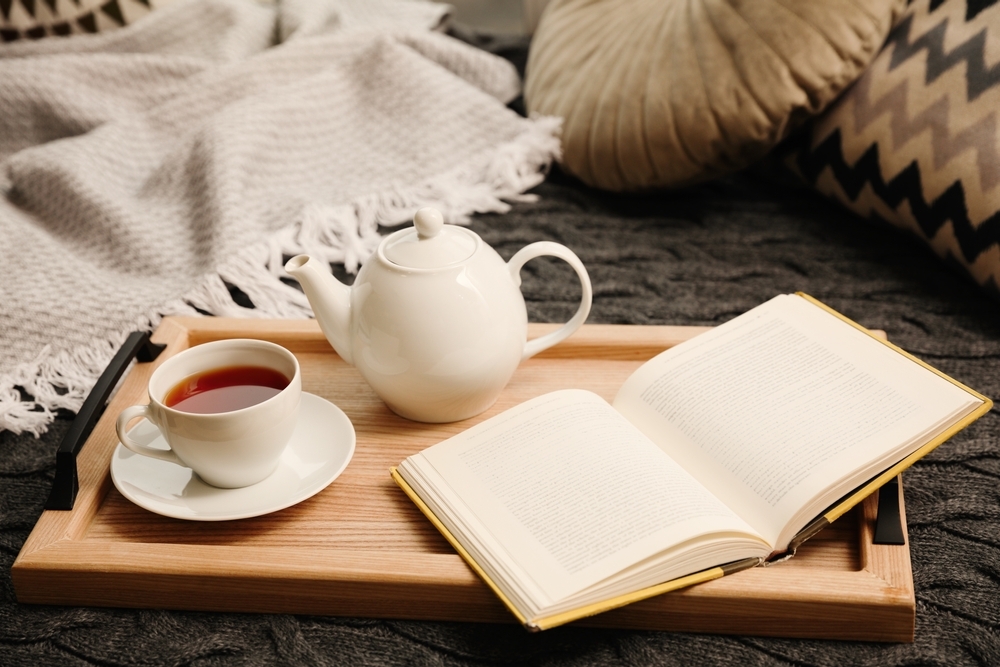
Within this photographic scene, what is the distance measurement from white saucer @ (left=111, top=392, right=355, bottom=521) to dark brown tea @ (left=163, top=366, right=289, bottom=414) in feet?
0.18

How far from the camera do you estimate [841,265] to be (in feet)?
3.10

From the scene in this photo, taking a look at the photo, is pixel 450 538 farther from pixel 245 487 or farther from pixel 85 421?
pixel 85 421

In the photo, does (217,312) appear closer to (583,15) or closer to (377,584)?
(377,584)

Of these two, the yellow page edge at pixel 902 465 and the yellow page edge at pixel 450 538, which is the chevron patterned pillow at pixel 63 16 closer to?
the yellow page edge at pixel 450 538

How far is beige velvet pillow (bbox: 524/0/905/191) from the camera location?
0.91 meters

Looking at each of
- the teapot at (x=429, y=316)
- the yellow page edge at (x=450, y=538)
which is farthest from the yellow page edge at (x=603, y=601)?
the teapot at (x=429, y=316)

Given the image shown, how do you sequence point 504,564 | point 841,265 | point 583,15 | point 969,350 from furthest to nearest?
point 583,15, point 841,265, point 969,350, point 504,564

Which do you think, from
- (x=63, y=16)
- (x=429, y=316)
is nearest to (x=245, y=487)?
(x=429, y=316)

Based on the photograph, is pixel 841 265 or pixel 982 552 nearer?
pixel 982 552

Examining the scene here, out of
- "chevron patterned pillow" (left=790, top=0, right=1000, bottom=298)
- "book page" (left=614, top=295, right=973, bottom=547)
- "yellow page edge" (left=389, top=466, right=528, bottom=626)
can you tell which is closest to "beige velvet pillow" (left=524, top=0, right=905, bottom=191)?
"chevron patterned pillow" (left=790, top=0, right=1000, bottom=298)

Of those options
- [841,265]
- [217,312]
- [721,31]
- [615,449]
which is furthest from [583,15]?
[615,449]

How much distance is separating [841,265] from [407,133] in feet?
1.92

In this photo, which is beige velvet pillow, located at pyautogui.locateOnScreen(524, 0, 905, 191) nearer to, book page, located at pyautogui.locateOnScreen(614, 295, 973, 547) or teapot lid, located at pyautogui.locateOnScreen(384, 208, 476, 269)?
book page, located at pyautogui.locateOnScreen(614, 295, 973, 547)

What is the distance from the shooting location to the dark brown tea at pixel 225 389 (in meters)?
0.57
